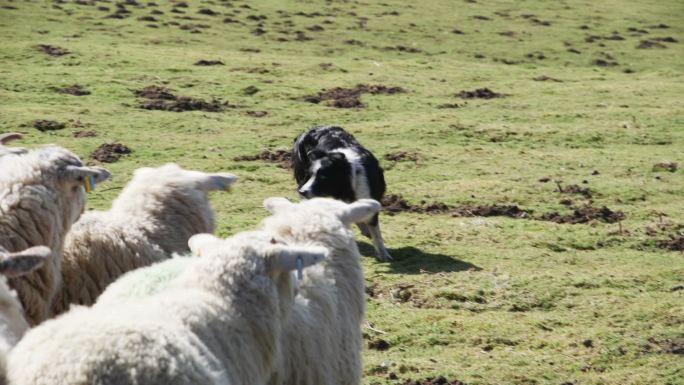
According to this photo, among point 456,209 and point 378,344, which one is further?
point 456,209

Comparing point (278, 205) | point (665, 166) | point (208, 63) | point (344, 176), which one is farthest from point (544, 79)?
point (278, 205)

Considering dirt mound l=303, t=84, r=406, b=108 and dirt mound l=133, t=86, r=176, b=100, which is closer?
dirt mound l=133, t=86, r=176, b=100

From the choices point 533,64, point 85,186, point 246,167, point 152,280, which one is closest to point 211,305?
point 152,280

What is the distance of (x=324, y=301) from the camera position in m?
6.34

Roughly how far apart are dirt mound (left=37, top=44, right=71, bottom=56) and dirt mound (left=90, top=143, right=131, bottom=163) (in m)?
7.83

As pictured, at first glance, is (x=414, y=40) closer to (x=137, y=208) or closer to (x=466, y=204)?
(x=466, y=204)

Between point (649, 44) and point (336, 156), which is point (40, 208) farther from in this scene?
point (649, 44)

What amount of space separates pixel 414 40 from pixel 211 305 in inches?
950

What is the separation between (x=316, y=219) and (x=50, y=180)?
167 cm

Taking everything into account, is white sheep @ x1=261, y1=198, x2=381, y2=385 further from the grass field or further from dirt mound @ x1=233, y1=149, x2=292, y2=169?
dirt mound @ x1=233, y1=149, x2=292, y2=169

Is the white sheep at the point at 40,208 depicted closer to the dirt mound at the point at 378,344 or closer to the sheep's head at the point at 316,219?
the sheep's head at the point at 316,219

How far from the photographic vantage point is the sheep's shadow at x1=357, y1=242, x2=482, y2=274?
11.1m

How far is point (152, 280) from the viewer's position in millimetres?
5785

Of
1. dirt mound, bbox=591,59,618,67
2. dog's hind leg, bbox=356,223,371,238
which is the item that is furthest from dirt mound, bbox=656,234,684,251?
dirt mound, bbox=591,59,618,67
